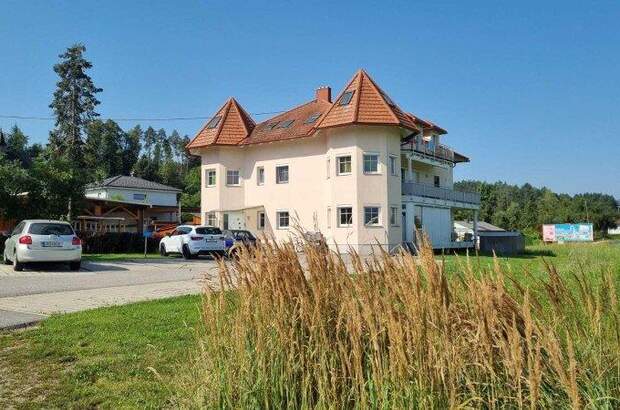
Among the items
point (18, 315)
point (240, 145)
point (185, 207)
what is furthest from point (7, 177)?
point (185, 207)

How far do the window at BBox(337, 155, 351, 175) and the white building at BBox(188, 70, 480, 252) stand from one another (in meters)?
0.07

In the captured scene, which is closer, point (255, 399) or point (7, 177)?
point (255, 399)

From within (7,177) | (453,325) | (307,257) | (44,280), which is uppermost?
(7,177)

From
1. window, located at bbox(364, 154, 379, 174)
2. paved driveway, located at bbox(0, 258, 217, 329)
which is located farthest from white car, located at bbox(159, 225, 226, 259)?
window, located at bbox(364, 154, 379, 174)

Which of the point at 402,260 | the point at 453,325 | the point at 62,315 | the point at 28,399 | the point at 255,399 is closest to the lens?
the point at 453,325

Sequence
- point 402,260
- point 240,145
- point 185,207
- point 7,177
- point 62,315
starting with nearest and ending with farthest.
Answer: point 402,260 < point 62,315 < point 7,177 < point 240,145 < point 185,207

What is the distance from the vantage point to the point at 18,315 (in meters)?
8.42

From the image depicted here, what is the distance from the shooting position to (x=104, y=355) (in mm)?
5535

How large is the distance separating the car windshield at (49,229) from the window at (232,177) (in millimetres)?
21384

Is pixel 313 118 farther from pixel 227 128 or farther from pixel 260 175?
pixel 227 128

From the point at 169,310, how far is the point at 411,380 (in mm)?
6729

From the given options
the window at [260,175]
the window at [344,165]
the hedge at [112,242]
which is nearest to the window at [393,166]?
the window at [344,165]

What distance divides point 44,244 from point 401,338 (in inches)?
703

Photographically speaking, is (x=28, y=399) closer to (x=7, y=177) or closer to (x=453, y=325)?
(x=453, y=325)
